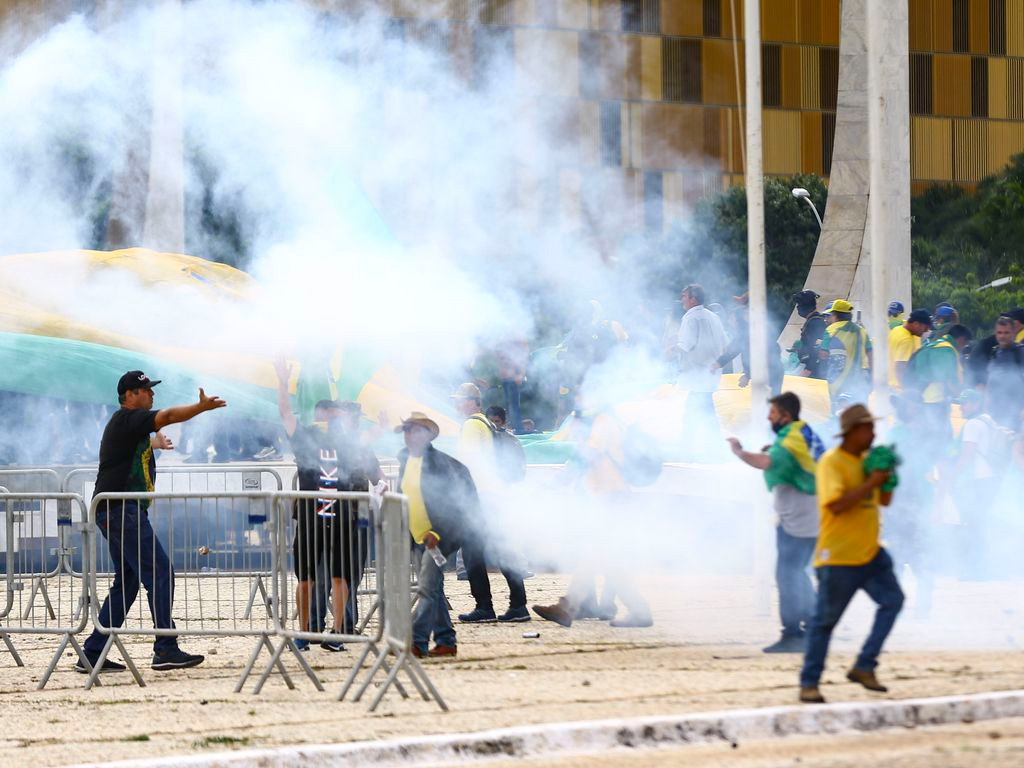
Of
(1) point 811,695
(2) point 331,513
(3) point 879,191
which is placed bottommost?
(1) point 811,695

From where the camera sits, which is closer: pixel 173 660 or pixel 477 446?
pixel 173 660

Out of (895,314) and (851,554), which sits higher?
(895,314)

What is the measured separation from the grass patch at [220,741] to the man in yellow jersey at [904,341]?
832 centimetres

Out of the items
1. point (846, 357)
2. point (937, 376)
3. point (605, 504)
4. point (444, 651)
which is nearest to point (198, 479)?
point (605, 504)

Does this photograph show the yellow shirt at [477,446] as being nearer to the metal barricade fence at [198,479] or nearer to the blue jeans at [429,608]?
the blue jeans at [429,608]

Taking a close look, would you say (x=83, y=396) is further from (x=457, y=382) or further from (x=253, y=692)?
(x=253, y=692)

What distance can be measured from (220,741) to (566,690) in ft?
6.58

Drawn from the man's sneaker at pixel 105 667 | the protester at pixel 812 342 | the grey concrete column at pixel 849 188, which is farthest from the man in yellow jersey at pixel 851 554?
the grey concrete column at pixel 849 188

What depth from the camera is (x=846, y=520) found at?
811 cm

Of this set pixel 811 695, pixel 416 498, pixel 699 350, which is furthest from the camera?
pixel 699 350

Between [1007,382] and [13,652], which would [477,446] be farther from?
[1007,382]

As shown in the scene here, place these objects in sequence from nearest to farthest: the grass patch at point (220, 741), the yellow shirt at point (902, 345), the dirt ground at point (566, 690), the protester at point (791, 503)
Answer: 1. the dirt ground at point (566, 690)
2. the grass patch at point (220, 741)
3. the protester at point (791, 503)
4. the yellow shirt at point (902, 345)

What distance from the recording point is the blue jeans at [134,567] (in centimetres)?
1014

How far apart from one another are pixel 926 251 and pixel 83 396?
41.0 m
